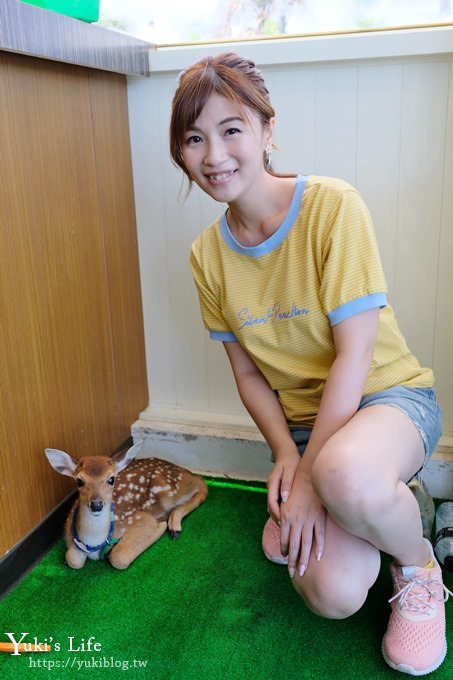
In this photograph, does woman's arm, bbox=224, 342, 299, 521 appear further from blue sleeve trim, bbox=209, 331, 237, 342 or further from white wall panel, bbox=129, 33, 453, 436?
white wall panel, bbox=129, 33, 453, 436

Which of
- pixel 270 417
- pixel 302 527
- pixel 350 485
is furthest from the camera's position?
pixel 270 417

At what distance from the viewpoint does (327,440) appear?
1.18 m

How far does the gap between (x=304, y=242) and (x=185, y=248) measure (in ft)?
2.24

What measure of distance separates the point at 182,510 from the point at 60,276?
0.66 m

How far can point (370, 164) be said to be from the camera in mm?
1653

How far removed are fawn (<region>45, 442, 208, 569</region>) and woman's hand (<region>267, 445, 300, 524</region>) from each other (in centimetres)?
41

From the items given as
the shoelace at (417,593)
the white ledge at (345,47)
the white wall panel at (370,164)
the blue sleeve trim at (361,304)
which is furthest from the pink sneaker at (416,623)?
the white ledge at (345,47)

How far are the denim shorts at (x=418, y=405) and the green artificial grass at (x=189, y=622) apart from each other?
38cm

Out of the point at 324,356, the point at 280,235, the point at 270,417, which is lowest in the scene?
the point at 270,417

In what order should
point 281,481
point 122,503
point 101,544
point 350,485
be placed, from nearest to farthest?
1. point 350,485
2. point 281,481
3. point 101,544
4. point 122,503

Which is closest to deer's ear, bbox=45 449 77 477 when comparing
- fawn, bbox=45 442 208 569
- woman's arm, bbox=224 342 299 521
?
fawn, bbox=45 442 208 569

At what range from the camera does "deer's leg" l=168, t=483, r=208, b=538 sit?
1.63m

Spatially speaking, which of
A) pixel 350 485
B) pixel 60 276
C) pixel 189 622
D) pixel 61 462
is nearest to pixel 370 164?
pixel 60 276

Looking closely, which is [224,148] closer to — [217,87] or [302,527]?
[217,87]
